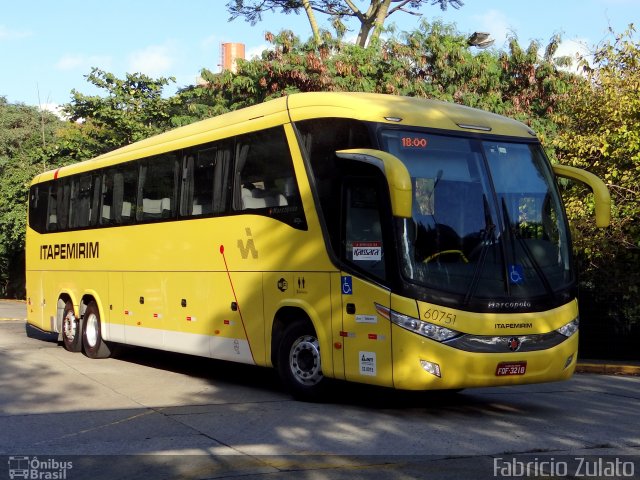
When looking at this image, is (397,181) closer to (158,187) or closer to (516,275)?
(516,275)

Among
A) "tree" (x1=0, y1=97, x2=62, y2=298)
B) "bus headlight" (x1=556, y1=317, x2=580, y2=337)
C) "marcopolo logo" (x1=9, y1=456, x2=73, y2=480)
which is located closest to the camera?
"marcopolo logo" (x1=9, y1=456, x2=73, y2=480)

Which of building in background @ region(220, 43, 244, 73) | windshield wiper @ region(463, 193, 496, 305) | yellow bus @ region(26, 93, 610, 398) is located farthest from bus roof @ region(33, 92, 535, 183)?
building in background @ region(220, 43, 244, 73)

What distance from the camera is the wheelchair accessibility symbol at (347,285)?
31.5ft

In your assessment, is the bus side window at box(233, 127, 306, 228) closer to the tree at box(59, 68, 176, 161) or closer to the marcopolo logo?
the marcopolo logo

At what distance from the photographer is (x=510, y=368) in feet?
30.2

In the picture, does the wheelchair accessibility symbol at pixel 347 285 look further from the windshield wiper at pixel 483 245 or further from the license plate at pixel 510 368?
the license plate at pixel 510 368

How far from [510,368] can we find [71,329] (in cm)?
986

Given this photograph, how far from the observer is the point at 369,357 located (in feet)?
30.7

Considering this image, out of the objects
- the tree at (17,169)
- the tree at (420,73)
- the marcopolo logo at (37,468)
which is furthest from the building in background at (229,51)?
the marcopolo logo at (37,468)

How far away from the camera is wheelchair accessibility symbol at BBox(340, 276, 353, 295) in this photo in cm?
961

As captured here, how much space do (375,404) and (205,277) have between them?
128 inches

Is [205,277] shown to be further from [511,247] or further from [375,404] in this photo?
[511,247]

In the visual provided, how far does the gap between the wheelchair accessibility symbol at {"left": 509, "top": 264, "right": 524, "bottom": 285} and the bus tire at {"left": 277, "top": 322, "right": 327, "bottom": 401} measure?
2372 millimetres

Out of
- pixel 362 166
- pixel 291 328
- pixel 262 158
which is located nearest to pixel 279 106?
pixel 262 158
